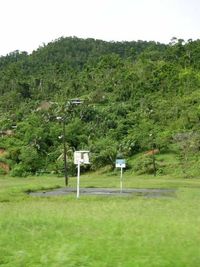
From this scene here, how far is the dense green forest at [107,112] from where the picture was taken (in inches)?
2746

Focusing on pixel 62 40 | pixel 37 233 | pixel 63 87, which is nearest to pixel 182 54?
pixel 63 87

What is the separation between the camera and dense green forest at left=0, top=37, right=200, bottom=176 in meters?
69.8

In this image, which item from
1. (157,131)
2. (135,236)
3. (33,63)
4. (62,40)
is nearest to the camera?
(135,236)

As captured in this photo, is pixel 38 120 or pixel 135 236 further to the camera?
pixel 38 120

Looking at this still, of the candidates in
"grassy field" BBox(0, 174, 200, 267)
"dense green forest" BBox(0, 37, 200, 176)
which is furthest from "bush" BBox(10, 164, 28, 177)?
"grassy field" BBox(0, 174, 200, 267)

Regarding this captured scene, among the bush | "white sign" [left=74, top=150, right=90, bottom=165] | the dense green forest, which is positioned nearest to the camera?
"white sign" [left=74, top=150, right=90, bottom=165]

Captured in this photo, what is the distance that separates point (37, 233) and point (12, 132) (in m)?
68.9

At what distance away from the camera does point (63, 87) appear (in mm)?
99688

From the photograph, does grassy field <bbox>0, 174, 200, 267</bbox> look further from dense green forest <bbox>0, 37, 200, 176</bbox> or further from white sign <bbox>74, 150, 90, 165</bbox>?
dense green forest <bbox>0, 37, 200, 176</bbox>

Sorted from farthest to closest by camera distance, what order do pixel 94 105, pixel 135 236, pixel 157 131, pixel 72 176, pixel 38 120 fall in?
1. pixel 94 105
2. pixel 38 120
3. pixel 157 131
4. pixel 72 176
5. pixel 135 236

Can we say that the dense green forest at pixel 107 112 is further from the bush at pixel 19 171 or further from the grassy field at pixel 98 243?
the grassy field at pixel 98 243

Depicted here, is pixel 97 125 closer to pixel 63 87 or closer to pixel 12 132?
pixel 12 132

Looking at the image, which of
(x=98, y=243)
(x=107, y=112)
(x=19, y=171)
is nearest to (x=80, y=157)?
(x=98, y=243)

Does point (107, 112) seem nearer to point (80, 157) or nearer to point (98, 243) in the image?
point (80, 157)
